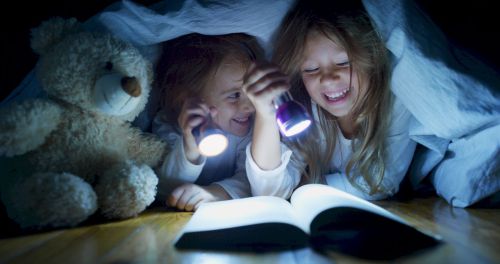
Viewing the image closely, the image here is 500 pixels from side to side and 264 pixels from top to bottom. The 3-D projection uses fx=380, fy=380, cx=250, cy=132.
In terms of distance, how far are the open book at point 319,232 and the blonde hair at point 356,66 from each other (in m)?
0.55

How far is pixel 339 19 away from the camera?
3.86ft

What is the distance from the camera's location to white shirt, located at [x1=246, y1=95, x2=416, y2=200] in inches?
46.2

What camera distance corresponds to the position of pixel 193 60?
1.35 metres

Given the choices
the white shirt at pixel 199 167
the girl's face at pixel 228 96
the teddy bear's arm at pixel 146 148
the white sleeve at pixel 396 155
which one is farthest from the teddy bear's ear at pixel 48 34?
the white sleeve at pixel 396 155

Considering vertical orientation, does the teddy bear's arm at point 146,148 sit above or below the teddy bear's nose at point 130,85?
below

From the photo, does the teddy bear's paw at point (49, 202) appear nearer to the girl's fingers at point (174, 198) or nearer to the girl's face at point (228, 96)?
the girl's fingers at point (174, 198)

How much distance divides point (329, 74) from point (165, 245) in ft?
2.56

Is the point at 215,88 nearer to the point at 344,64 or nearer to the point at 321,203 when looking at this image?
the point at 344,64

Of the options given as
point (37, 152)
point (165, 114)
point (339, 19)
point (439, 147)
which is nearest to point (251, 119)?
point (165, 114)

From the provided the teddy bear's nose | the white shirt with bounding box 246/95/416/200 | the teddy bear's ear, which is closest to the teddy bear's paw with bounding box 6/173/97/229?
the teddy bear's nose

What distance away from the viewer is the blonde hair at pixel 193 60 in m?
1.30

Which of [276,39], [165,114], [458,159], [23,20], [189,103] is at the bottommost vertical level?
[458,159]

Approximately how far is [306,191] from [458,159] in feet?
1.78

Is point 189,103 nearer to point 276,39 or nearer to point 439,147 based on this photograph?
point 276,39
